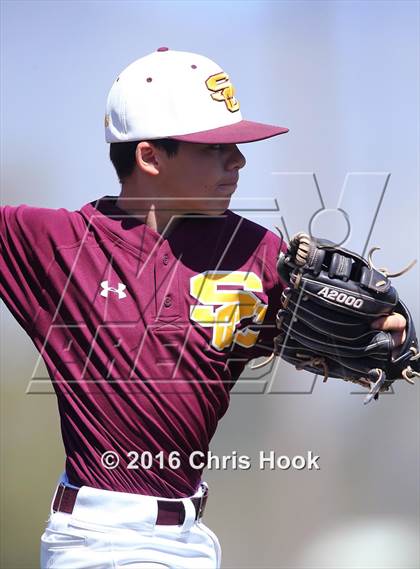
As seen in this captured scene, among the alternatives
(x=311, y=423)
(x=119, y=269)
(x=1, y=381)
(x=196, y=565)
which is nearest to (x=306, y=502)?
(x=311, y=423)

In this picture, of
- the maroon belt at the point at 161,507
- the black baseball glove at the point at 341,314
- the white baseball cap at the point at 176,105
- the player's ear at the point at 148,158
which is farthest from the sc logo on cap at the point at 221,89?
the maroon belt at the point at 161,507

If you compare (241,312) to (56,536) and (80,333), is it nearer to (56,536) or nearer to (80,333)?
(80,333)

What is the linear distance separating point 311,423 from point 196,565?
1.18 m

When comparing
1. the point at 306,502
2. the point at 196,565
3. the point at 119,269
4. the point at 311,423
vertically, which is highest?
the point at 119,269

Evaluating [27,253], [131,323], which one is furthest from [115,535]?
[27,253]

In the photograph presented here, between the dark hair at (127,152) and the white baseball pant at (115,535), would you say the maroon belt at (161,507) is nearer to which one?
the white baseball pant at (115,535)

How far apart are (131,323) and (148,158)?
0.26 m

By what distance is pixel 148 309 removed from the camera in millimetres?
1467

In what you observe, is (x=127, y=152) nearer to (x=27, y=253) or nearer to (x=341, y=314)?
(x=27, y=253)

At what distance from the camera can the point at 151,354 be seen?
1.46 metres

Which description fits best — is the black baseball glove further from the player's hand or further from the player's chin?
the player's chin

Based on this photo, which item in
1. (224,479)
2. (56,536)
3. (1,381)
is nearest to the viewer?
(56,536)

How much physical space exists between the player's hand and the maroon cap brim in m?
0.34

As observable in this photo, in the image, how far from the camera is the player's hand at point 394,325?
1.48m
